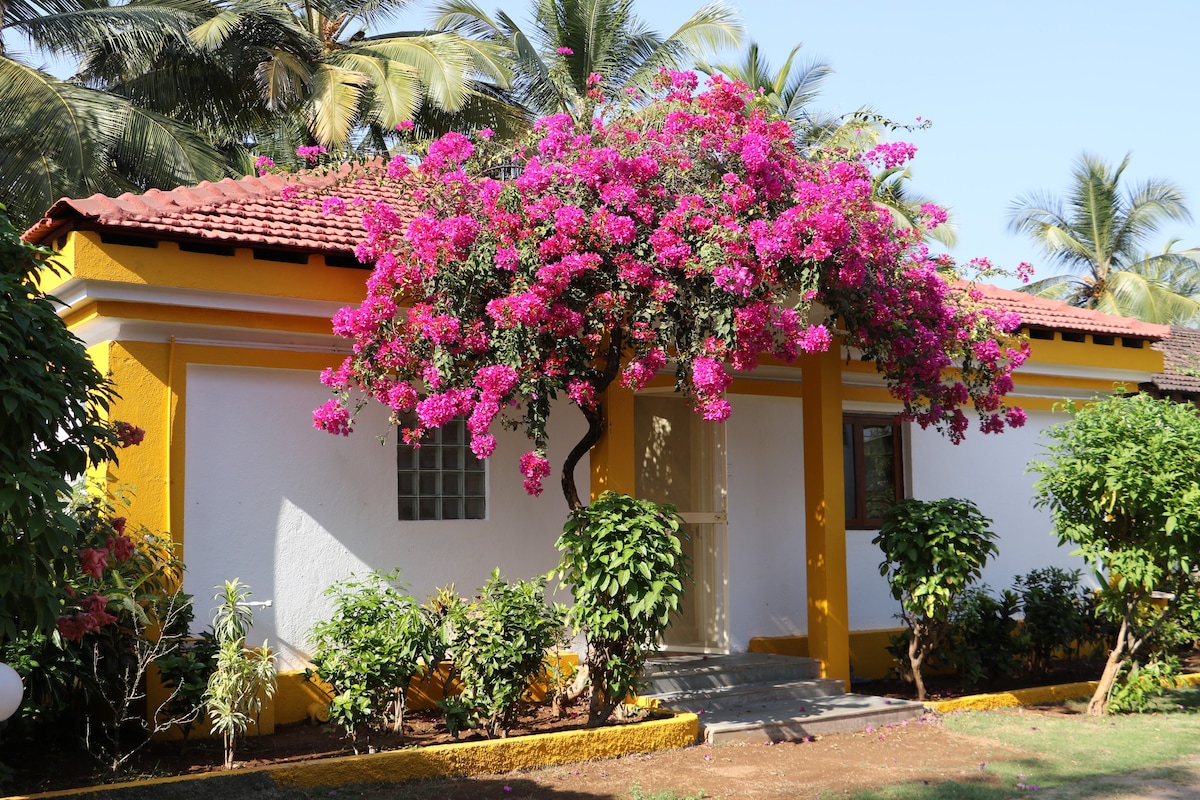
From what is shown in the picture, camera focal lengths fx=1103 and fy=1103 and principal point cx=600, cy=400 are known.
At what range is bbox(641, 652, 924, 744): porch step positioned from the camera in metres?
8.74

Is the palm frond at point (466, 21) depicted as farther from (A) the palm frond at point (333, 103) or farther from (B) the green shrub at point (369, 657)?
(B) the green shrub at point (369, 657)

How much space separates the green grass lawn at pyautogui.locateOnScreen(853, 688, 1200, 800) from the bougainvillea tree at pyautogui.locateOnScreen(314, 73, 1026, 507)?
3120 millimetres

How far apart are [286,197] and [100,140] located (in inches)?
277

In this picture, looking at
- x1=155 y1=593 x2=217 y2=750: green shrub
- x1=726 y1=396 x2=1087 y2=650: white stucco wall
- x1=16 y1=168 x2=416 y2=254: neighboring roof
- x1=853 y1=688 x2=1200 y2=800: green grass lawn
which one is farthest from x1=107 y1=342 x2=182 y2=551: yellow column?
x1=726 y1=396 x2=1087 y2=650: white stucco wall

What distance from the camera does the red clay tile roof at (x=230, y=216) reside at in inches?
308

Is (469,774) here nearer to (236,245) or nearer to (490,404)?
(490,404)

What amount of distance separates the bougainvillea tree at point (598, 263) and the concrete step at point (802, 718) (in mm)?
2131

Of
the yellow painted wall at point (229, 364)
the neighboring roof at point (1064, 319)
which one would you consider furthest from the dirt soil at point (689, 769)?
the neighboring roof at point (1064, 319)

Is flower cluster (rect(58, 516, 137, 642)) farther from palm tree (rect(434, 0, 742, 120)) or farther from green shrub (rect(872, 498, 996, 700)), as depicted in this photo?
palm tree (rect(434, 0, 742, 120))

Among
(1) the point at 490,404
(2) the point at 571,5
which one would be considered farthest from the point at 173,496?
(2) the point at 571,5

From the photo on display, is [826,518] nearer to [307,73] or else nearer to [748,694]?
[748,694]

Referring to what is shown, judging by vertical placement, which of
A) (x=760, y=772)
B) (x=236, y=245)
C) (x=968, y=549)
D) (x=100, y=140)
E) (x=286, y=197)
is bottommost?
(x=760, y=772)

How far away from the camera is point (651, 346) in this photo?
26.6ft

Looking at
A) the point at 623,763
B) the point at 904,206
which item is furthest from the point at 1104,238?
the point at 623,763
